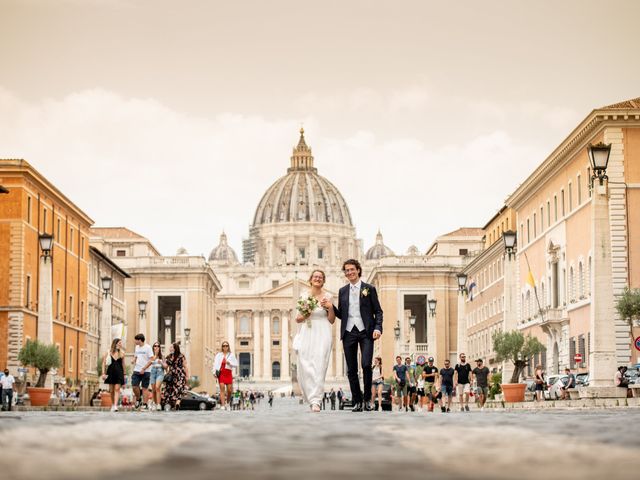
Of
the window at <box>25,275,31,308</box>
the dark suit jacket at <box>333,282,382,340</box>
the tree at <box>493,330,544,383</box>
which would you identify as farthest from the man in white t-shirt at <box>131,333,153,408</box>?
the window at <box>25,275,31,308</box>

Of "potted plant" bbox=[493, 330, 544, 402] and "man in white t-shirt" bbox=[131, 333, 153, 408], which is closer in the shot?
"man in white t-shirt" bbox=[131, 333, 153, 408]

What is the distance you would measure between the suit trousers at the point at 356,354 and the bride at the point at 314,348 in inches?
12.0

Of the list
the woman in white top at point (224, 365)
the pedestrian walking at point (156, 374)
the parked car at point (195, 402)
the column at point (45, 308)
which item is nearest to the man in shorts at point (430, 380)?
the woman in white top at point (224, 365)

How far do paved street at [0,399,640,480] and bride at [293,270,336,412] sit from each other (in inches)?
313

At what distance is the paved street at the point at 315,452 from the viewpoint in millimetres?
6441

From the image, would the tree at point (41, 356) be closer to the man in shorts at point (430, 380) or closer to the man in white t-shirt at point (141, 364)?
the man in shorts at point (430, 380)

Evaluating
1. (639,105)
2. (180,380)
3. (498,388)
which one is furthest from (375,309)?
(639,105)

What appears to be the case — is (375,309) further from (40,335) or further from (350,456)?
(40,335)

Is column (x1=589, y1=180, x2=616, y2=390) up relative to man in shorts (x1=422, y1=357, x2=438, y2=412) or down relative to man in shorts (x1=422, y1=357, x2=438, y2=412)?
up

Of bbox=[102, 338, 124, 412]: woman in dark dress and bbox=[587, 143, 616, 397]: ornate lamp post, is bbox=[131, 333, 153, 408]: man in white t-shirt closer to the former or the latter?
bbox=[102, 338, 124, 412]: woman in dark dress

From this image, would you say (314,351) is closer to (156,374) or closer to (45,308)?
(156,374)

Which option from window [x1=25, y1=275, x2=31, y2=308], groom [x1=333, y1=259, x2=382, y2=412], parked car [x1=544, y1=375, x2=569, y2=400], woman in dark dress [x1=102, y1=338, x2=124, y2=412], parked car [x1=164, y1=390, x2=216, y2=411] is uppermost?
window [x1=25, y1=275, x2=31, y2=308]

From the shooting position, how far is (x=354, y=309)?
19.2m

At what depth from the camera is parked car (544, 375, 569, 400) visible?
45622 millimetres
